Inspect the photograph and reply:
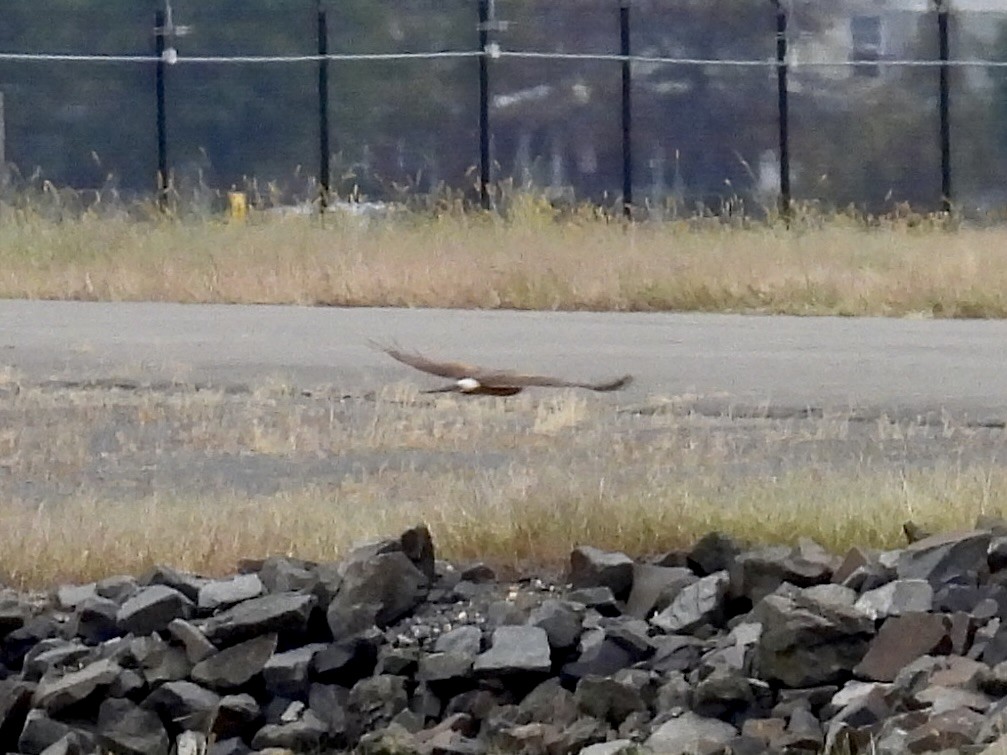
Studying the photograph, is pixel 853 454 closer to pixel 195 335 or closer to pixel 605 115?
pixel 195 335

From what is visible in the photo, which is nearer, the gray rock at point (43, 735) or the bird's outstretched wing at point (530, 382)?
the gray rock at point (43, 735)

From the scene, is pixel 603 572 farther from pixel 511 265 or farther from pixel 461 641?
pixel 511 265

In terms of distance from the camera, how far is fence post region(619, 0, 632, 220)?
16.2 meters

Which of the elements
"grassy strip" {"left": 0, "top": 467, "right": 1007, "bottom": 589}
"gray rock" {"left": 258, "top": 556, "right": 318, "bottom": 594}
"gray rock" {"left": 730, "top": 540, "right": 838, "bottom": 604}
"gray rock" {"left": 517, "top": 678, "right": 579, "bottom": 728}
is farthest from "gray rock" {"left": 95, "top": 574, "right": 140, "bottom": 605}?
"gray rock" {"left": 730, "top": 540, "right": 838, "bottom": 604}

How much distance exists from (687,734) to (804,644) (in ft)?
1.09

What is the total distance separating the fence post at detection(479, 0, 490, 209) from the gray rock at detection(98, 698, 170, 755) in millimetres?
12424

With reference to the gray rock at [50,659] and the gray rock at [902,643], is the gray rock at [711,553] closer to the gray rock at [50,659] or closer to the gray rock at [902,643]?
the gray rock at [902,643]

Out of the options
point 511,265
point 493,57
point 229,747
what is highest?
point 493,57

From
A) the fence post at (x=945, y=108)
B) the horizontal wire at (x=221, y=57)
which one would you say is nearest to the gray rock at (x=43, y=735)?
the horizontal wire at (x=221, y=57)

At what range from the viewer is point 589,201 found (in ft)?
52.6

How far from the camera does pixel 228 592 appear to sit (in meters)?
3.81

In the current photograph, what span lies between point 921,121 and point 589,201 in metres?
3.32

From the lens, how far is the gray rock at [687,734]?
315 cm

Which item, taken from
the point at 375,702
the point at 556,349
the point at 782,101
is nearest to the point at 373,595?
the point at 375,702
